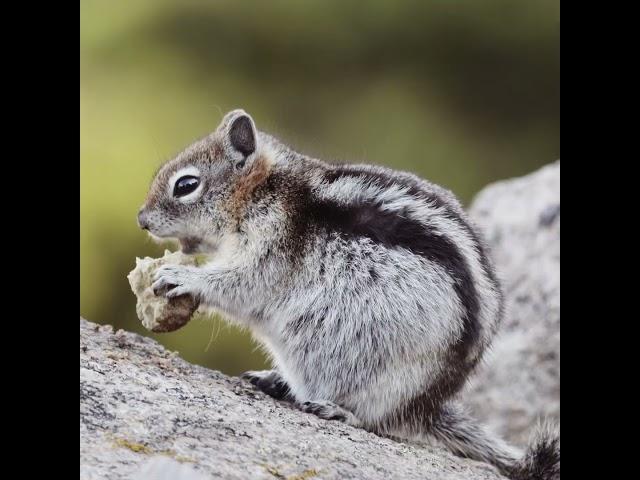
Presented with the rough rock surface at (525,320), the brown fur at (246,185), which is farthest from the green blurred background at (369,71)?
the brown fur at (246,185)

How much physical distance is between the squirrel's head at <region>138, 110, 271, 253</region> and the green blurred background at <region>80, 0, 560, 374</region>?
2.62 metres

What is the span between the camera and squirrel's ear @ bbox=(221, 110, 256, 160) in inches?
133

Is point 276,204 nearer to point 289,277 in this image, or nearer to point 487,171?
point 289,277

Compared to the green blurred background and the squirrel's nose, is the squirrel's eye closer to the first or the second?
the squirrel's nose

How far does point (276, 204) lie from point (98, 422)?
1.13 metres

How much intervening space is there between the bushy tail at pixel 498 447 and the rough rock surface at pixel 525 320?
0.90 metres

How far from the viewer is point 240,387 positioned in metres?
3.01

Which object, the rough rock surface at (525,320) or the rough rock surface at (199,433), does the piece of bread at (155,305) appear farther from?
the rough rock surface at (525,320)

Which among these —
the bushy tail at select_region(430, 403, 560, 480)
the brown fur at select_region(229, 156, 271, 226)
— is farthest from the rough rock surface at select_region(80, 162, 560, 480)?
the brown fur at select_region(229, 156, 271, 226)

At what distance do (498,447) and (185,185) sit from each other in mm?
1402

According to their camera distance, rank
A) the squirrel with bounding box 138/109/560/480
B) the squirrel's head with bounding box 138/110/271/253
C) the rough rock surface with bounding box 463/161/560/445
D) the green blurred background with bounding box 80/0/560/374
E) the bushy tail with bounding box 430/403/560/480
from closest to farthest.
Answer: the squirrel with bounding box 138/109/560/480
the bushy tail with bounding box 430/403/560/480
the squirrel's head with bounding box 138/110/271/253
the rough rock surface with bounding box 463/161/560/445
the green blurred background with bounding box 80/0/560/374

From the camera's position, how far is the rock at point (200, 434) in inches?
85.2

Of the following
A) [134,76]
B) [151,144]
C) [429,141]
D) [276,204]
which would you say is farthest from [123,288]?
[276,204]

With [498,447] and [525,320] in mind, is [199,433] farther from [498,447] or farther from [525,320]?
[525,320]
